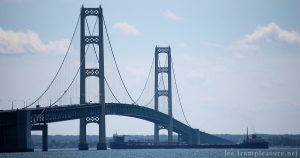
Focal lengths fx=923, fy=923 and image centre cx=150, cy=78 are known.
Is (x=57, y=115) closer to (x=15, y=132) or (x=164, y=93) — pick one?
(x=15, y=132)

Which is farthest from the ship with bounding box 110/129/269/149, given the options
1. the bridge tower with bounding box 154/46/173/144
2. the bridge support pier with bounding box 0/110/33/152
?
the bridge support pier with bounding box 0/110/33/152

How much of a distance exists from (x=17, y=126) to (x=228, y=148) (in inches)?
2277

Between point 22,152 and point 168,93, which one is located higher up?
point 168,93

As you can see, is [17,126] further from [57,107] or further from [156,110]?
[156,110]

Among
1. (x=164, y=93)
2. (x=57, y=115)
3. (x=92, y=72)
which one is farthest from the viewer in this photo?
(x=164, y=93)

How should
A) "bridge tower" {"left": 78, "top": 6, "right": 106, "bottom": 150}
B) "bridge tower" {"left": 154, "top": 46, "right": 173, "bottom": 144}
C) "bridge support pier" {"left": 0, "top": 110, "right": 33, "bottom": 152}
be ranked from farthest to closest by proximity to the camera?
"bridge tower" {"left": 154, "top": 46, "right": 173, "bottom": 144}
"bridge tower" {"left": 78, "top": 6, "right": 106, "bottom": 150}
"bridge support pier" {"left": 0, "top": 110, "right": 33, "bottom": 152}

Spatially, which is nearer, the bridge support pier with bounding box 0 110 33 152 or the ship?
the bridge support pier with bounding box 0 110 33 152

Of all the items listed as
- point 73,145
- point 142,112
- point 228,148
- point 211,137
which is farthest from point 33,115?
point 73,145

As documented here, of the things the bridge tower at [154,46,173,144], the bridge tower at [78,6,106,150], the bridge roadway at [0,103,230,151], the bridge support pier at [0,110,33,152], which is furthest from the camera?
the bridge tower at [154,46,173,144]

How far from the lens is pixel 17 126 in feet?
308

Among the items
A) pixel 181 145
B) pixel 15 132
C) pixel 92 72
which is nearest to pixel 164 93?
pixel 181 145

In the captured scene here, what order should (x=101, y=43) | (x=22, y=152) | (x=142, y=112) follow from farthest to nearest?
(x=142, y=112), (x=101, y=43), (x=22, y=152)

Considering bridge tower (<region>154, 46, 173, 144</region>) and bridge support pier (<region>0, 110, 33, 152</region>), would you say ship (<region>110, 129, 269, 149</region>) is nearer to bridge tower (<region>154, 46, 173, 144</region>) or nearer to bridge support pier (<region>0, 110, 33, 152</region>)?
bridge tower (<region>154, 46, 173, 144</region>)

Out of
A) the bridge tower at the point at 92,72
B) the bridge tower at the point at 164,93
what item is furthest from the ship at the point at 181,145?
the bridge tower at the point at 92,72
